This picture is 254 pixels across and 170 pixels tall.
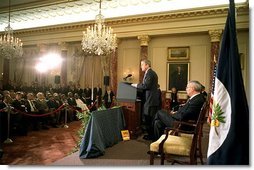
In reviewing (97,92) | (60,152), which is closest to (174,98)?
(97,92)

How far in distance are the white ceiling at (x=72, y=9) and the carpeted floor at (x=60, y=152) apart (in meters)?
2.42

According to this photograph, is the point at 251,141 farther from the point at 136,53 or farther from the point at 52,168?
the point at 136,53

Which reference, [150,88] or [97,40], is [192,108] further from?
[97,40]

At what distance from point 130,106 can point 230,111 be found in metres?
2.42

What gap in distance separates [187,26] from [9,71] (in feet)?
19.4

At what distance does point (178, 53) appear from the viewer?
8883mm

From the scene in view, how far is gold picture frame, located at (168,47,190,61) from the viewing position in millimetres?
8727

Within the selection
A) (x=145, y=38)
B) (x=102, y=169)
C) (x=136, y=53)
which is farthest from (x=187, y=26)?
(x=102, y=169)

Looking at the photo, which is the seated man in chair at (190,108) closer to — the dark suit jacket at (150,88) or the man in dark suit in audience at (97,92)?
the dark suit jacket at (150,88)

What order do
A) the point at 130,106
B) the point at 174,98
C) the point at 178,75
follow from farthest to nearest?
the point at 178,75 < the point at 174,98 < the point at 130,106

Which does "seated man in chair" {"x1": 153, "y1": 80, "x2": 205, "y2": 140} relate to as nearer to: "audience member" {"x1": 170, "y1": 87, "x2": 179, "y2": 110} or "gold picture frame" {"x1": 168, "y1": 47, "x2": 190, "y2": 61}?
"audience member" {"x1": 170, "y1": 87, "x2": 179, "y2": 110}

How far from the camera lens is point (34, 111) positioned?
674 centimetres

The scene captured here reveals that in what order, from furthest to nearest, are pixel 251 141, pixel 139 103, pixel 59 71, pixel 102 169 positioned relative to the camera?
pixel 59 71 < pixel 139 103 < pixel 102 169 < pixel 251 141

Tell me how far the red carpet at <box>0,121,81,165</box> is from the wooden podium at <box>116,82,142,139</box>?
1299 millimetres
